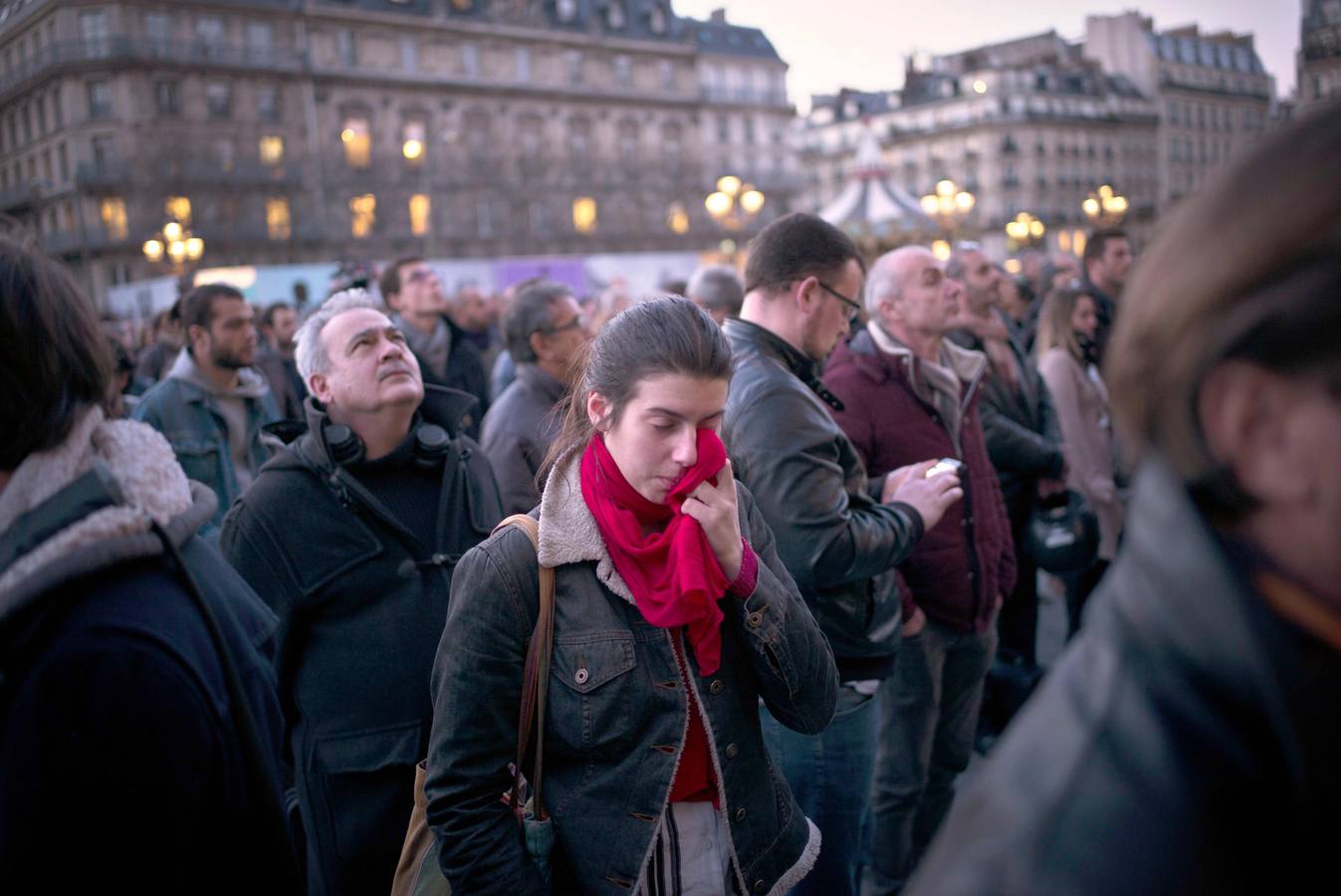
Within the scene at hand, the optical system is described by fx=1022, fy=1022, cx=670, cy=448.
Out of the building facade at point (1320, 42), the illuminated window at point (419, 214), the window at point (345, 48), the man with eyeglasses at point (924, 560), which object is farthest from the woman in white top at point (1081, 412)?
the window at point (345, 48)

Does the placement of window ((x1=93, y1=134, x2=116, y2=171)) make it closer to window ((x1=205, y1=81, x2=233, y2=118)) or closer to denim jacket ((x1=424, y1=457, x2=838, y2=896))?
window ((x1=205, y1=81, x2=233, y2=118))

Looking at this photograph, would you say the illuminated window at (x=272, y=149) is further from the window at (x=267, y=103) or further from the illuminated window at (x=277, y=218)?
the illuminated window at (x=277, y=218)

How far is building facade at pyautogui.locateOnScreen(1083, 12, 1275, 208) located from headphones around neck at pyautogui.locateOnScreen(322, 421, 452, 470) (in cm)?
8450

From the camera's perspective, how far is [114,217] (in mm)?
42281

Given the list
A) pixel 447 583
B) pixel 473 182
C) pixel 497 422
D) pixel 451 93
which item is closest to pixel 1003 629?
pixel 497 422

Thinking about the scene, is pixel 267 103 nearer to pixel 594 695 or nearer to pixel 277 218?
pixel 277 218

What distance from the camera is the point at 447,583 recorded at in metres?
3.13

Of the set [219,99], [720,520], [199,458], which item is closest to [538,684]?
[720,520]

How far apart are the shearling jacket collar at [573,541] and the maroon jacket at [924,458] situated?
1.89 metres

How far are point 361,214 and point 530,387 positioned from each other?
1828 inches

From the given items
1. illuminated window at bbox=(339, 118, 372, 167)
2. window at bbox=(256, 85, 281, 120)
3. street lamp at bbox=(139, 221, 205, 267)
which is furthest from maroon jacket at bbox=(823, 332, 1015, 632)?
window at bbox=(256, 85, 281, 120)

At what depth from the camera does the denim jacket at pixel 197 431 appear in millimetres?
4848

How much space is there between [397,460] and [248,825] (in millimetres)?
1733

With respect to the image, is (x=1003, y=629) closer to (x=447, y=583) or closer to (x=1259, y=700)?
(x=447, y=583)
